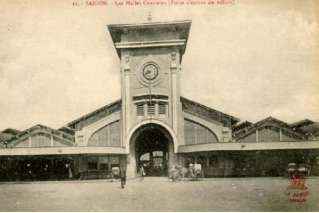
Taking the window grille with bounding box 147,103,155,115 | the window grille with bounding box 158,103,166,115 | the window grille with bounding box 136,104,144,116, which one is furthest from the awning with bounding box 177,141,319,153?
the window grille with bounding box 136,104,144,116

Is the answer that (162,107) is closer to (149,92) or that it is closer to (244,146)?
(149,92)

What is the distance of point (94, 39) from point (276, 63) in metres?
4.97

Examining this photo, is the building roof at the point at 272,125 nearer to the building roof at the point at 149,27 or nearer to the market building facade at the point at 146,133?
the market building facade at the point at 146,133

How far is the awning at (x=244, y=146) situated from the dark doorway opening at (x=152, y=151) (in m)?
1.31

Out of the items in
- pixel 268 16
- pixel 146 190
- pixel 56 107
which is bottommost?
pixel 146 190

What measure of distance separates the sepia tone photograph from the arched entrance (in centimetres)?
10

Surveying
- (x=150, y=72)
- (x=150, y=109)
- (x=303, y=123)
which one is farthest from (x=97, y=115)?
(x=303, y=123)

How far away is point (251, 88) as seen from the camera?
628 inches

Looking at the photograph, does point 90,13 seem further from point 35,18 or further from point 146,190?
point 146,190

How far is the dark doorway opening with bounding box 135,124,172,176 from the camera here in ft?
69.1

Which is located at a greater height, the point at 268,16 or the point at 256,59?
the point at 268,16

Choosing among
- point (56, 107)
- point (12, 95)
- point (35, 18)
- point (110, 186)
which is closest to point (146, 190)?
point (110, 186)

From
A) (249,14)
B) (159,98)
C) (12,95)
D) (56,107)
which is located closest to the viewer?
(249,14)

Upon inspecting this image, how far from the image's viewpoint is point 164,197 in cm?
1482
